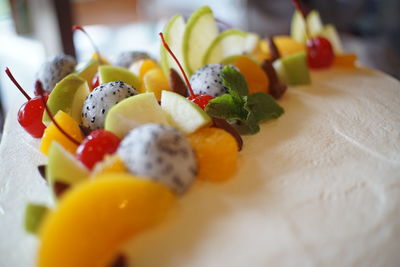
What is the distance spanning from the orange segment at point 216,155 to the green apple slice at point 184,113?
0.16ft

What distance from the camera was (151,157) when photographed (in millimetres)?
1000

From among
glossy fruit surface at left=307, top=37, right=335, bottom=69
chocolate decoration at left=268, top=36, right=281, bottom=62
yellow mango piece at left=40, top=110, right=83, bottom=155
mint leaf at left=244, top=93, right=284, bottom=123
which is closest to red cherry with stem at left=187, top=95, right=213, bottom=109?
mint leaf at left=244, top=93, right=284, bottom=123

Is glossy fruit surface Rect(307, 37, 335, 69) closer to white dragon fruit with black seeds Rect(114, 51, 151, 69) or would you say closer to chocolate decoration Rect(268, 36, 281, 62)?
chocolate decoration Rect(268, 36, 281, 62)

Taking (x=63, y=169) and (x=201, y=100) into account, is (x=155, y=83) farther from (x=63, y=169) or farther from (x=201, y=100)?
(x=63, y=169)

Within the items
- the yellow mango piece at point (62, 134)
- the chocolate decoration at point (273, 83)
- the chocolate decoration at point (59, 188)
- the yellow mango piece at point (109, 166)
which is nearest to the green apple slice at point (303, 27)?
the chocolate decoration at point (273, 83)

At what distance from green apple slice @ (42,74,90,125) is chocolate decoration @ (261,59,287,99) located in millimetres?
758

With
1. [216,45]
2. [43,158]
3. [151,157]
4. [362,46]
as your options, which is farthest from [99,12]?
[151,157]

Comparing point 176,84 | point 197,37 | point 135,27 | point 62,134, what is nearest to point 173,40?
point 197,37

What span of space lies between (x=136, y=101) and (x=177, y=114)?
0.13 metres

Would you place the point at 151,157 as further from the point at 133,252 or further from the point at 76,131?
the point at 76,131

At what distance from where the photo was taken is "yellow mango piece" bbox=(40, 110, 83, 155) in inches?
50.4

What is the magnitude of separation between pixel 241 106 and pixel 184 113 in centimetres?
25

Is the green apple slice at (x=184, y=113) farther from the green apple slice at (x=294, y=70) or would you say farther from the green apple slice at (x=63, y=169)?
the green apple slice at (x=294, y=70)

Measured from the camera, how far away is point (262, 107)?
155cm
